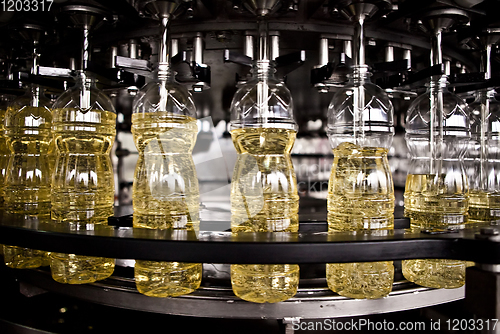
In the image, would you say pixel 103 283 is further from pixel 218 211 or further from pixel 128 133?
pixel 128 133

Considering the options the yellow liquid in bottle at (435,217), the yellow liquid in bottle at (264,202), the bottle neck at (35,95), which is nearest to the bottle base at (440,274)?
the yellow liquid in bottle at (435,217)

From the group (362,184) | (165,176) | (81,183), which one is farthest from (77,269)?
(362,184)

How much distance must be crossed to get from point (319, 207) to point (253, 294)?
2.02 ft

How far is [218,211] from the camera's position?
3.55 ft

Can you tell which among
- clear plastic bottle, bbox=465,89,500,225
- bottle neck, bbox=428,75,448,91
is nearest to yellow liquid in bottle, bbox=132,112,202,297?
bottle neck, bbox=428,75,448,91

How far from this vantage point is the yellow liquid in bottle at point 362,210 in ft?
2.60

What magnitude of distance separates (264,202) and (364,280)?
0.26 meters

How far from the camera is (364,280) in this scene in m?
0.79

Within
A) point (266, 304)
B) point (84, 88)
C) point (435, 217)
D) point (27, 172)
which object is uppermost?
point (84, 88)

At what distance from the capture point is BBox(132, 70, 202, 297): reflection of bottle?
808 mm

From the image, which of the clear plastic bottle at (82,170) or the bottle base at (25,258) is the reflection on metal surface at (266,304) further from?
the bottle base at (25,258)

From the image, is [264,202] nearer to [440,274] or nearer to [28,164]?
[440,274]

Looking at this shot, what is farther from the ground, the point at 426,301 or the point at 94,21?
the point at 94,21

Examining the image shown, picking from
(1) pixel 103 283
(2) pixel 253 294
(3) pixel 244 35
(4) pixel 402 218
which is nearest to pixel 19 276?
(1) pixel 103 283
